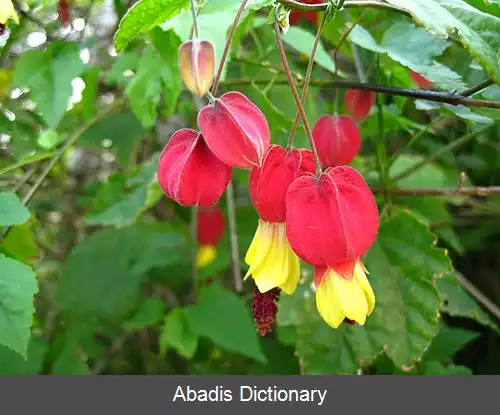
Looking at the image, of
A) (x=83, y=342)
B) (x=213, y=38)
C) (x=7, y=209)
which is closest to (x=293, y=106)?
(x=213, y=38)

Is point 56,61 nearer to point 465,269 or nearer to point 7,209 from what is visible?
point 7,209

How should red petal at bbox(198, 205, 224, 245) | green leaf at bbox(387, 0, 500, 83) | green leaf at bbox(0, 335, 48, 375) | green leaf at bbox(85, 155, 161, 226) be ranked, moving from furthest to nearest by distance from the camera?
red petal at bbox(198, 205, 224, 245), green leaf at bbox(85, 155, 161, 226), green leaf at bbox(0, 335, 48, 375), green leaf at bbox(387, 0, 500, 83)

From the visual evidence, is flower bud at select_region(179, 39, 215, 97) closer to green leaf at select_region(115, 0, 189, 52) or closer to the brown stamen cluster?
green leaf at select_region(115, 0, 189, 52)

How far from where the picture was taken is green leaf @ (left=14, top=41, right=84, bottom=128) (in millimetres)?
669

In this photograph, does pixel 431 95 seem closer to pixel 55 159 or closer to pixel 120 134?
pixel 55 159

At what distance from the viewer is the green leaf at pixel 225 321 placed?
816mm

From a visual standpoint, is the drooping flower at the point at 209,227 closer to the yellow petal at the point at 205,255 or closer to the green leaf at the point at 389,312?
the yellow petal at the point at 205,255

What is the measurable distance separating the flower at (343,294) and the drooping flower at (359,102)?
0.68 ft

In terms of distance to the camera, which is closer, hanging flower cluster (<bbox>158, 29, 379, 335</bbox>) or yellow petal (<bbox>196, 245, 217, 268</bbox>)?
hanging flower cluster (<bbox>158, 29, 379, 335</bbox>)

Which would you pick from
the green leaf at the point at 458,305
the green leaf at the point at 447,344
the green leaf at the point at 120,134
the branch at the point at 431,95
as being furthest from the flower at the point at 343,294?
the green leaf at the point at 120,134

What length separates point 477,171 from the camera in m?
1.19

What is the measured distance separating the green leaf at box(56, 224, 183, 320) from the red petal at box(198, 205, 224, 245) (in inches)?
1.4

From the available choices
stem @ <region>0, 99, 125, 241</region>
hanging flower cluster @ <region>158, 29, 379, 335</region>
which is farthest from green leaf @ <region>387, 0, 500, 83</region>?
stem @ <region>0, 99, 125, 241</region>

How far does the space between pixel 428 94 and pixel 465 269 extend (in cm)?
76
